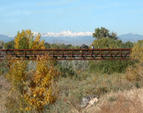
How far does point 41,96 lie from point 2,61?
14062mm

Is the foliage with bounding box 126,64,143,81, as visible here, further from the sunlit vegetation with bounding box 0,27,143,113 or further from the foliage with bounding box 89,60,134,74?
the foliage with bounding box 89,60,134,74

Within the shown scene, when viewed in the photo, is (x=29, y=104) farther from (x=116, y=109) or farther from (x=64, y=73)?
(x=64, y=73)

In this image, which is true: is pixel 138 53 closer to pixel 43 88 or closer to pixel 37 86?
pixel 37 86

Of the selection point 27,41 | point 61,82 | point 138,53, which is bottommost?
point 61,82

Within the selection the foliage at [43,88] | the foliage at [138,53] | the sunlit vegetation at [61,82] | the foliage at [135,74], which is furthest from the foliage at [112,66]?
the foliage at [43,88]

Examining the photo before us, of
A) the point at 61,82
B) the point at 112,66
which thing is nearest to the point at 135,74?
the point at 61,82

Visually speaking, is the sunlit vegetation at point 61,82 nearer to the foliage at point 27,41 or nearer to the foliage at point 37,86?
the foliage at point 37,86

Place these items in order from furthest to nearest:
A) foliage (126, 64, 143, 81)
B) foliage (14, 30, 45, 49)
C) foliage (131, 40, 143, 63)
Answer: foliage (14, 30, 45, 49)
foliage (131, 40, 143, 63)
foliage (126, 64, 143, 81)

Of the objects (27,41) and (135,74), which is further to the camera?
(27,41)

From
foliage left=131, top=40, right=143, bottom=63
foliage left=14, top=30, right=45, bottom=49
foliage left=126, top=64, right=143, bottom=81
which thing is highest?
foliage left=14, top=30, right=45, bottom=49

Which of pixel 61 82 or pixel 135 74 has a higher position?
pixel 135 74

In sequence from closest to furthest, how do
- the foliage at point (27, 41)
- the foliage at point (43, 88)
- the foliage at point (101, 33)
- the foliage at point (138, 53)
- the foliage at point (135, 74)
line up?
the foliage at point (43, 88), the foliage at point (135, 74), the foliage at point (138, 53), the foliage at point (27, 41), the foliage at point (101, 33)

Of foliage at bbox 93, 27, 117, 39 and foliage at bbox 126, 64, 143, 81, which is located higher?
foliage at bbox 93, 27, 117, 39

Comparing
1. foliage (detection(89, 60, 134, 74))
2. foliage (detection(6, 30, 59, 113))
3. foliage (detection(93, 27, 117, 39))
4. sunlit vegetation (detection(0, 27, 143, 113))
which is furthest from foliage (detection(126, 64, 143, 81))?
foliage (detection(93, 27, 117, 39))
